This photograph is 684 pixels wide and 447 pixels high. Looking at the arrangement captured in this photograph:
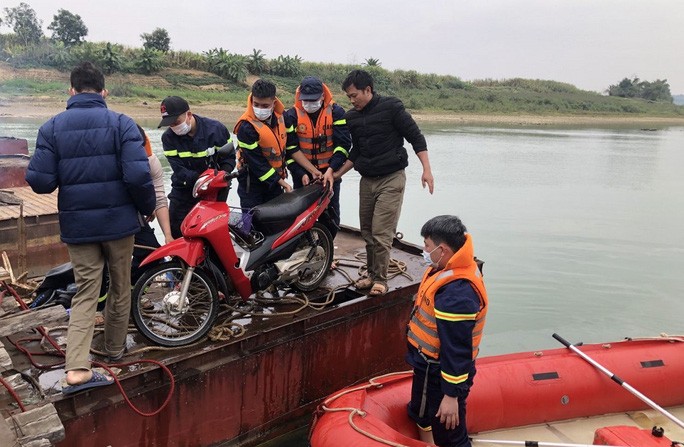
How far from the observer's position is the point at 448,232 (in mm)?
2646

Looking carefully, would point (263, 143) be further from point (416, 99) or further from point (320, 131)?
point (416, 99)

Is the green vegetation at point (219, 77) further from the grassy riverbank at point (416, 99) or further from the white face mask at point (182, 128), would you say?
the white face mask at point (182, 128)

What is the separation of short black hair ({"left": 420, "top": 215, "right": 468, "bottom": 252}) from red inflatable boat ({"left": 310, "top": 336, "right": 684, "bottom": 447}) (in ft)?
3.83

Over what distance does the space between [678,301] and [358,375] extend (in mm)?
7101

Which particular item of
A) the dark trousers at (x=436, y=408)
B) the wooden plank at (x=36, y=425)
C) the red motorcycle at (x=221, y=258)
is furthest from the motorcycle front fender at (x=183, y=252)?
the dark trousers at (x=436, y=408)

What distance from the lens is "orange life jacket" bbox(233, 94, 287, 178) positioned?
4.34 meters

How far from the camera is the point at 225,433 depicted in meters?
3.73

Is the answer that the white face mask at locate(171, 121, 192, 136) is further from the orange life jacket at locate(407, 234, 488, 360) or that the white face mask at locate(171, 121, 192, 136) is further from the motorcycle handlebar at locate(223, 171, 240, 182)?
the orange life jacket at locate(407, 234, 488, 360)

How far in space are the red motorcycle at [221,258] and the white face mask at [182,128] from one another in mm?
288

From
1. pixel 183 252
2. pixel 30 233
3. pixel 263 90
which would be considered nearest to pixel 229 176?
pixel 183 252

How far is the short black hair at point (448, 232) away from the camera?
2650 millimetres

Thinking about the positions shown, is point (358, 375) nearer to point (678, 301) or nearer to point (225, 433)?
point (225, 433)

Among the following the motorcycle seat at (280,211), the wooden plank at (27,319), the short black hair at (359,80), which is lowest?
the wooden plank at (27,319)

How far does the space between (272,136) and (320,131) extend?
47 centimetres
